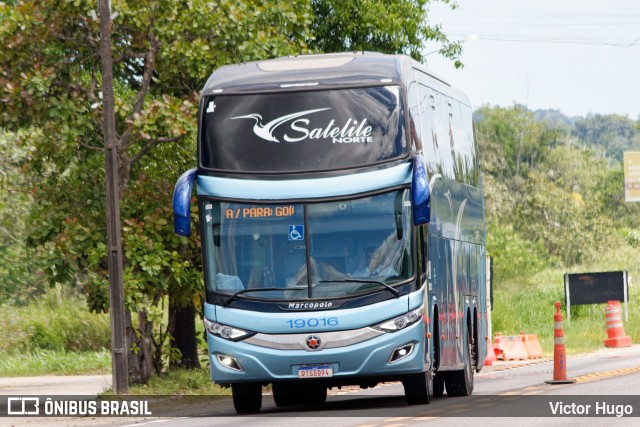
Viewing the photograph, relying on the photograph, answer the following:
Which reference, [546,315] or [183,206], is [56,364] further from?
[546,315]

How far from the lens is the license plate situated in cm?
1809

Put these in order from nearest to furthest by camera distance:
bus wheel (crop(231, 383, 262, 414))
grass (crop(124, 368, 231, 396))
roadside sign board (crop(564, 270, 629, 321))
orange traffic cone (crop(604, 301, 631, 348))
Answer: bus wheel (crop(231, 383, 262, 414)) < grass (crop(124, 368, 231, 396)) < orange traffic cone (crop(604, 301, 631, 348)) < roadside sign board (crop(564, 270, 629, 321))

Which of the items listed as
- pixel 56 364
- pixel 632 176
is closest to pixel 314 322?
pixel 56 364

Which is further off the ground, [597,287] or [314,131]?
[314,131]

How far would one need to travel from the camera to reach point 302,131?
61.3ft

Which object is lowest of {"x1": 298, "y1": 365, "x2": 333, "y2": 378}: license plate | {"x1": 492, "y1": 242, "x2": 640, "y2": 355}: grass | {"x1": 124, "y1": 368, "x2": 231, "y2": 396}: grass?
{"x1": 492, "y1": 242, "x2": 640, "y2": 355}: grass

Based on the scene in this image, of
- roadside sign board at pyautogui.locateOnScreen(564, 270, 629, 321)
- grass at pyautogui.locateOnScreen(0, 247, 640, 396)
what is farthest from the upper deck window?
roadside sign board at pyautogui.locateOnScreen(564, 270, 629, 321)

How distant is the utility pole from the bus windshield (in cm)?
437

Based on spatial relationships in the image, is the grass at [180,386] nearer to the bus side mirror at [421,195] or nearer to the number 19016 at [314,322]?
the number 19016 at [314,322]

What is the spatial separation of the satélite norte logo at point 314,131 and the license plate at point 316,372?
2778mm

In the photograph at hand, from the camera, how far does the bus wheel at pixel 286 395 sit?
21422 millimetres

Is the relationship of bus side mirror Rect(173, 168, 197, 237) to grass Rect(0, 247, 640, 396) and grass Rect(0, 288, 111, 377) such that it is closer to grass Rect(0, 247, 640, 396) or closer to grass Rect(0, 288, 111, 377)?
grass Rect(0, 247, 640, 396)

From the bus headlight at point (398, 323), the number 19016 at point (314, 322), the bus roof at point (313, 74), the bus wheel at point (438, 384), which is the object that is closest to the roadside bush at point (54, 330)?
the bus wheel at point (438, 384)

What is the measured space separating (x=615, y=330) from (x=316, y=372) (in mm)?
23625
